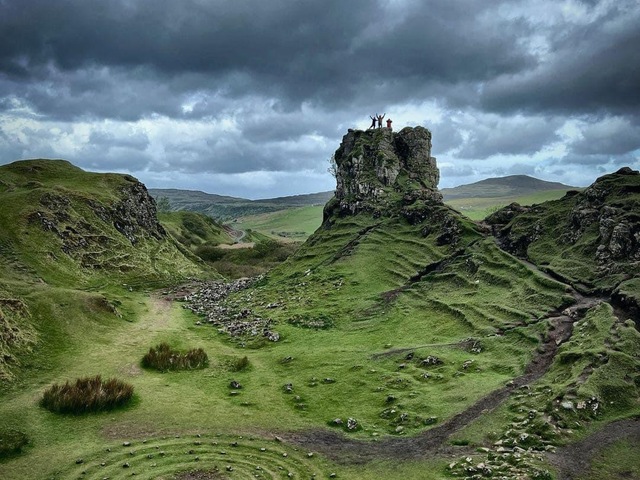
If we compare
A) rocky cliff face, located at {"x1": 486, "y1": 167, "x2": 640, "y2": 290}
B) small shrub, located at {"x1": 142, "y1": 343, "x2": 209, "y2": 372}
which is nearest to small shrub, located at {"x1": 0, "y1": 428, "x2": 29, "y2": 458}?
small shrub, located at {"x1": 142, "y1": 343, "x2": 209, "y2": 372}

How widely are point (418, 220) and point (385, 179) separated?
2382 centimetres

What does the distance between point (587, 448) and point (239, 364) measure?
120ft

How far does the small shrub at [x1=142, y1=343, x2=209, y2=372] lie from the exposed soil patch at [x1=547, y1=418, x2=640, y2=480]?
129ft

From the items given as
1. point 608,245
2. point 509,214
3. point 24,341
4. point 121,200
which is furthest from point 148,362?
point 121,200

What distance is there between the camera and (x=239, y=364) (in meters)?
58.5

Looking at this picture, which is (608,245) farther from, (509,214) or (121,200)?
(121,200)

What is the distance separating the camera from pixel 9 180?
445 ft

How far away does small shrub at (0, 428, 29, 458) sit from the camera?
119ft

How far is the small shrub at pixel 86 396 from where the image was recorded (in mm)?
44156

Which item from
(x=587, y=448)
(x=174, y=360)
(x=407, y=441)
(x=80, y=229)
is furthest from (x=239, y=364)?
(x=80, y=229)

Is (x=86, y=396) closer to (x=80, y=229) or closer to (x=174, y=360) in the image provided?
(x=174, y=360)

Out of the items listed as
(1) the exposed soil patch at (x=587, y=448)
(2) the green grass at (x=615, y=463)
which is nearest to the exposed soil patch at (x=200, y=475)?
(1) the exposed soil patch at (x=587, y=448)

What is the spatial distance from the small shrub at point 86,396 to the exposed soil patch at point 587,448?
35948mm

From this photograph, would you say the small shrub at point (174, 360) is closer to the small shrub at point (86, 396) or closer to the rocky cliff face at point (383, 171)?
the small shrub at point (86, 396)
